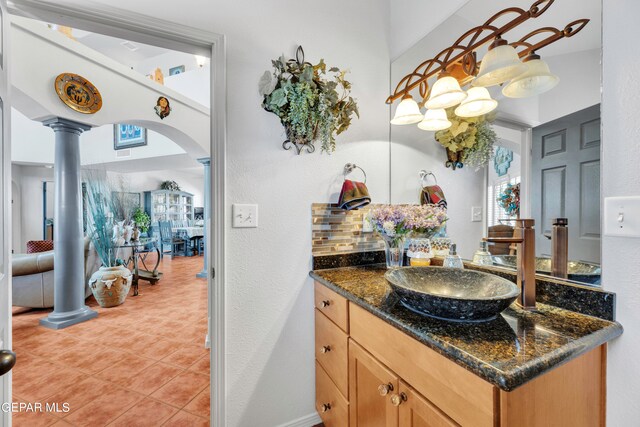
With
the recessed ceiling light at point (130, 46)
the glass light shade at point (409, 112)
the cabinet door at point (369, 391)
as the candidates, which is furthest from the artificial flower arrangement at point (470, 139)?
the recessed ceiling light at point (130, 46)

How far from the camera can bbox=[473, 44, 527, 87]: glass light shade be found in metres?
1.02

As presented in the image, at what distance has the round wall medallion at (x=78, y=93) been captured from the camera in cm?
274

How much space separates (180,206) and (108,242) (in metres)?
5.89

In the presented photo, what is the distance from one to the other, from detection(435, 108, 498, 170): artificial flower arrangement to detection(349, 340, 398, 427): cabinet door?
102 centimetres

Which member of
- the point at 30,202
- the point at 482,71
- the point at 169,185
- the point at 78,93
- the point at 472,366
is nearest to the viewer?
the point at 472,366

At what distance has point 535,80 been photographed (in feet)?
3.41

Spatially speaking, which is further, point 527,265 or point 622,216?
point 527,265

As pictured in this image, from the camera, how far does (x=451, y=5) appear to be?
138 cm

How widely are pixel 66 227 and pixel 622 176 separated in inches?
162

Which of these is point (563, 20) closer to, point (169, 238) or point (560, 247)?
point (560, 247)

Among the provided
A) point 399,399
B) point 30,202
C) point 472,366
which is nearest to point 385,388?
point 399,399

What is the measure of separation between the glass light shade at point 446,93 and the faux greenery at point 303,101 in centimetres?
40

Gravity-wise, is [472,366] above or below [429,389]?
above

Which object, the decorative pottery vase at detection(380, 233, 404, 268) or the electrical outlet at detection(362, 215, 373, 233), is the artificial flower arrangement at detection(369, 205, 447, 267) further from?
the electrical outlet at detection(362, 215, 373, 233)
